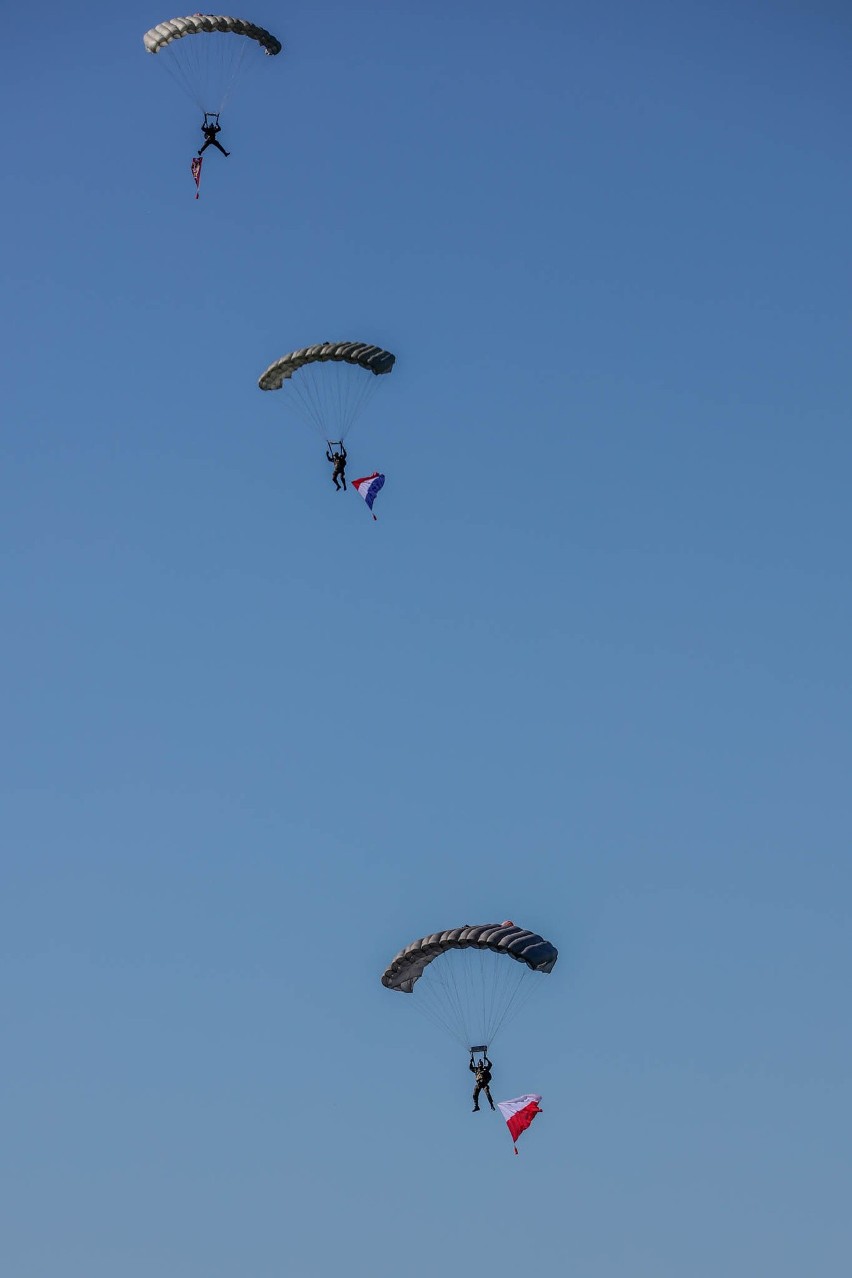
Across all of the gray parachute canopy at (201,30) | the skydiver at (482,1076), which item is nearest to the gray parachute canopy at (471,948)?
the skydiver at (482,1076)

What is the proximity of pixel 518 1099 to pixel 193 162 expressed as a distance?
92.5ft

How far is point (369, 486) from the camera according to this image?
62.6m

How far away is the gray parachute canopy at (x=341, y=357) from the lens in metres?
58.2

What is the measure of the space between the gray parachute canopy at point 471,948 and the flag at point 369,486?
15066mm

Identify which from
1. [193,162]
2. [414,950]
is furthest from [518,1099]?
[193,162]

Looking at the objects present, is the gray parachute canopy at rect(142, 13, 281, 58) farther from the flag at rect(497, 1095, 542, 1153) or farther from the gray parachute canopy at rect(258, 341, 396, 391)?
the flag at rect(497, 1095, 542, 1153)

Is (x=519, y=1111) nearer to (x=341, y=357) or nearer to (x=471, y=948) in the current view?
(x=471, y=948)

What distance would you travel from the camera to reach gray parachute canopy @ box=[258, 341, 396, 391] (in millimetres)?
58219

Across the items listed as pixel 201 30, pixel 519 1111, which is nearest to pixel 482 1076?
pixel 519 1111

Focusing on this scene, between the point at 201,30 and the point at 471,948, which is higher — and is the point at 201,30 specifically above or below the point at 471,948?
above

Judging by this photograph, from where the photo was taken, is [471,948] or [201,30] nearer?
[471,948]

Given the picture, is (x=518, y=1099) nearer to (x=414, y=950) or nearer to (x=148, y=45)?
(x=414, y=950)

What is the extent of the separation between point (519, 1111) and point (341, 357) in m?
19.3

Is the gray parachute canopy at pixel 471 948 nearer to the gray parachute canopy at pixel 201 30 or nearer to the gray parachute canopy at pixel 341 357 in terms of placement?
the gray parachute canopy at pixel 341 357
